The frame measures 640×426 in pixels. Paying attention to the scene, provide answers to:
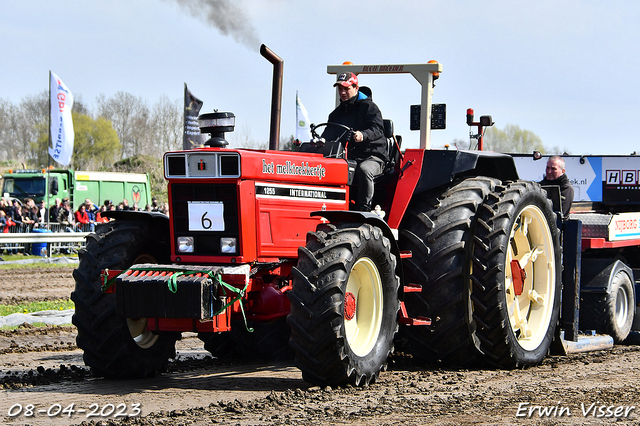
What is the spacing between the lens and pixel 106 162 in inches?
2495

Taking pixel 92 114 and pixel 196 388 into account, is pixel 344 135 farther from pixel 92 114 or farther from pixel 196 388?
pixel 92 114

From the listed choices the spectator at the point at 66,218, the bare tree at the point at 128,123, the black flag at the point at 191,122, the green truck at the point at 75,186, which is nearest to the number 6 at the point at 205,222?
the black flag at the point at 191,122

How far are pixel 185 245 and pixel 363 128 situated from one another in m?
2.15

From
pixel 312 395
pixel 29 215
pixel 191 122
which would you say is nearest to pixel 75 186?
pixel 29 215

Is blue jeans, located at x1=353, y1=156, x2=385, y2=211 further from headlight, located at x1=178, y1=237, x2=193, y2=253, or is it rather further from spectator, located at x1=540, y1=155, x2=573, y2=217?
spectator, located at x1=540, y1=155, x2=573, y2=217

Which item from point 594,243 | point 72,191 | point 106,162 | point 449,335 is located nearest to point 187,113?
point 72,191

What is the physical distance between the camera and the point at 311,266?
551cm

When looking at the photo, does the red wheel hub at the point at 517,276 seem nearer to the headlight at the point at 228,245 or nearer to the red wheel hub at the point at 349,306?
the red wheel hub at the point at 349,306

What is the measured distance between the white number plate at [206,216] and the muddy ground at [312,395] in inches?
50.3

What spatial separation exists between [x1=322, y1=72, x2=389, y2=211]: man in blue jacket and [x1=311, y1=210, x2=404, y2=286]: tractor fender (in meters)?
0.72

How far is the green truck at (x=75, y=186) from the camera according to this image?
29484 millimetres

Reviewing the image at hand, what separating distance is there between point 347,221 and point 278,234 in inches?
26.3

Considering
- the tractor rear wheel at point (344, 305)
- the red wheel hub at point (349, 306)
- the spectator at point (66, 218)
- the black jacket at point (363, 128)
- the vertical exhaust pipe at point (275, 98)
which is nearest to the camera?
the tractor rear wheel at point (344, 305)

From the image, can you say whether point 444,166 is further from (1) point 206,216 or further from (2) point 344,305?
(1) point 206,216
